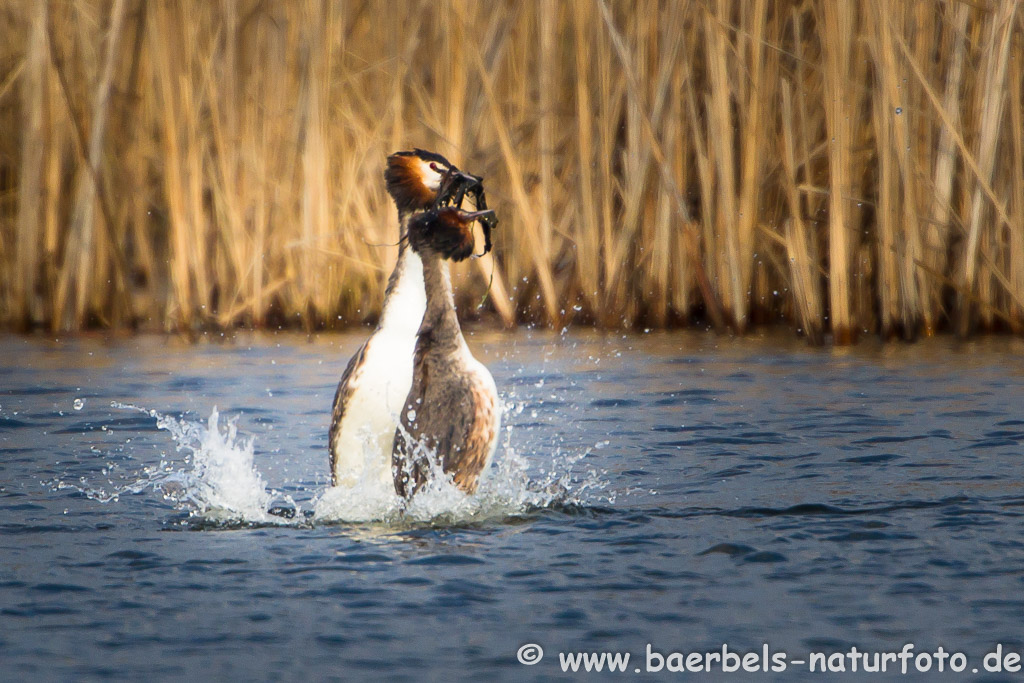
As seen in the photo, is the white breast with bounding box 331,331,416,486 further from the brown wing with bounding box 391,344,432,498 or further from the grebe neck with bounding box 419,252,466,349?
Result: the grebe neck with bounding box 419,252,466,349

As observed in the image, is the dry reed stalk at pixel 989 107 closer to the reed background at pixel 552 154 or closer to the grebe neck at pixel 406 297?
the reed background at pixel 552 154

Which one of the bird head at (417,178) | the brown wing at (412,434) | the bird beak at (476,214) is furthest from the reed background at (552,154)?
the brown wing at (412,434)

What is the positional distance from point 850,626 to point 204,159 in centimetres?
710

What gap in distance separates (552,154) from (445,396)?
4388 mm

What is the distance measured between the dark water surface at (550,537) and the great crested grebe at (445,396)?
21 cm

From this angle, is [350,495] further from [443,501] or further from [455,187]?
[455,187]

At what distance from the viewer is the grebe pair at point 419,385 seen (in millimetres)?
4797

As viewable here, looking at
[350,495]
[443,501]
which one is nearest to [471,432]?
[443,501]

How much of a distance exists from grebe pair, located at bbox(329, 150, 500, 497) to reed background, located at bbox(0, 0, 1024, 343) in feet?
10.9

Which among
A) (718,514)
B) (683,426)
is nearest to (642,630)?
(718,514)

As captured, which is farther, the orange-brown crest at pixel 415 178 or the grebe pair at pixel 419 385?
the orange-brown crest at pixel 415 178

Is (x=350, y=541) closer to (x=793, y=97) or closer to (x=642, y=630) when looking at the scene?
(x=642, y=630)

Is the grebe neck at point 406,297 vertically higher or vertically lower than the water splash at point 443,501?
higher

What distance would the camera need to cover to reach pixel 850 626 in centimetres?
348
